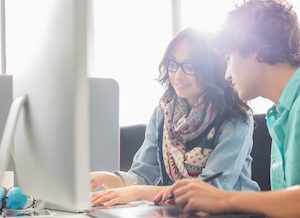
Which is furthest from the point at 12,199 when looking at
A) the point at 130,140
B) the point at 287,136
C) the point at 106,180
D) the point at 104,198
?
the point at 130,140

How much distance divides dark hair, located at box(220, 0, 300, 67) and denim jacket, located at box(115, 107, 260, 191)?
0.28 metres

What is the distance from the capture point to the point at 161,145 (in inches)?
62.2

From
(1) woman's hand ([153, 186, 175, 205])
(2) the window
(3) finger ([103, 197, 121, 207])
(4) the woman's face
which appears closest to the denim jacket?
(4) the woman's face

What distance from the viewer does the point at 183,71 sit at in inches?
56.4

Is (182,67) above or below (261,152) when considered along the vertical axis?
above

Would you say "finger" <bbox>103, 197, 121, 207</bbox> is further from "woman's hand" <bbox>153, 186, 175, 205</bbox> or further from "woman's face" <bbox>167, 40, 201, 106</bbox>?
"woman's face" <bbox>167, 40, 201, 106</bbox>

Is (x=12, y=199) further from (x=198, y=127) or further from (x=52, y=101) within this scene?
(x=198, y=127)

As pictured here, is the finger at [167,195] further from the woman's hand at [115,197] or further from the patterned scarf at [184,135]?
the patterned scarf at [184,135]

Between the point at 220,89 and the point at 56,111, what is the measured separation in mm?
838

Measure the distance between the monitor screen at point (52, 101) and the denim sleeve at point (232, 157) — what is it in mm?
614

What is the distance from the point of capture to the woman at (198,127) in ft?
4.46

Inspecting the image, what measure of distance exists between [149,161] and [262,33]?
23.7 inches

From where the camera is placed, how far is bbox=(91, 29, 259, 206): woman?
1.36 metres

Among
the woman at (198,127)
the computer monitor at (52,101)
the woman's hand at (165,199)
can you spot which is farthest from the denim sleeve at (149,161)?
the computer monitor at (52,101)
